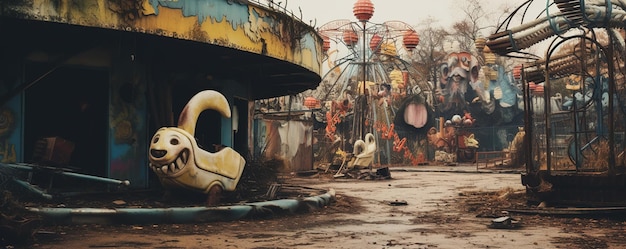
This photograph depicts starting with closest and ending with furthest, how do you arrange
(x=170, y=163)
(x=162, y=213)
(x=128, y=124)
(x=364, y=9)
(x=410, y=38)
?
1. (x=162, y=213)
2. (x=170, y=163)
3. (x=128, y=124)
4. (x=364, y=9)
5. (x=410, y=38)

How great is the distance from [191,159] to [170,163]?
1.26 feet

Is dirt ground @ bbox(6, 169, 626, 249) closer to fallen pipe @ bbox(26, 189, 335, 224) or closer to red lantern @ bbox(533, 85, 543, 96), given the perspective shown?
fallen pipe @ bbox(26, 189, 335, 224)

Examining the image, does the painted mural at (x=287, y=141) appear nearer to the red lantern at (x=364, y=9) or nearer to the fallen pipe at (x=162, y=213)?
the red lantern at (x=364, y=9)

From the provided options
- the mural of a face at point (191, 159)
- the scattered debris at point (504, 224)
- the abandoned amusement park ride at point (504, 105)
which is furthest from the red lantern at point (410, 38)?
the scattered debris at point (504, 224)

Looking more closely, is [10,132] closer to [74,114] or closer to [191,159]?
[74,114]

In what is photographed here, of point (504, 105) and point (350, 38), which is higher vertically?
point (350, 38)

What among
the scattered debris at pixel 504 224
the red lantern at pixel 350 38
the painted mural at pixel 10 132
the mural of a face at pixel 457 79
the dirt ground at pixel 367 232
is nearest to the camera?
the dirt ground at pixel 367 232

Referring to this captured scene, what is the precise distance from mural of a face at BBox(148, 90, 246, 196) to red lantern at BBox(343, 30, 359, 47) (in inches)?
1346

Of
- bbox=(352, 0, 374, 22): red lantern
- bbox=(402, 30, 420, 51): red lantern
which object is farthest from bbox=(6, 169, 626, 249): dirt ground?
bbox=(402, 30, 420, 51): red lantern

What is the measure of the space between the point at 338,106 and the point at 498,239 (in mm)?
36805

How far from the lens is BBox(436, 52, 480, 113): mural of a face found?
57.5 meters

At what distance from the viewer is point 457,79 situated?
5850 cm

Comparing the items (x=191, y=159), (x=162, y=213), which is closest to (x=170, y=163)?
(x=191, y=159)

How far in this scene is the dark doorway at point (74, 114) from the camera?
43.3ft
